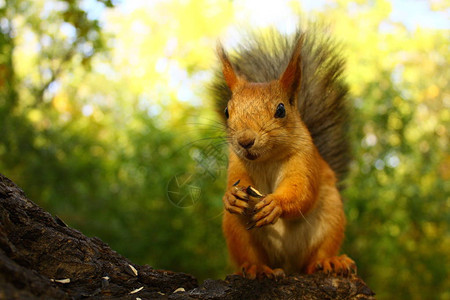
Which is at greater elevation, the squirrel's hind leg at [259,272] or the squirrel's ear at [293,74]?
the squirrel's ear at [293,74]

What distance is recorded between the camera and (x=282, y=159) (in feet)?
6.36

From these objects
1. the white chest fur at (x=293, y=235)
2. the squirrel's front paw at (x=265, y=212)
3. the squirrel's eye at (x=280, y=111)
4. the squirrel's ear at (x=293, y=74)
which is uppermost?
the squirrel's ear at (x=293, y=74)

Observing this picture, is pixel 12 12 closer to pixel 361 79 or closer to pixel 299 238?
pixel 361 79

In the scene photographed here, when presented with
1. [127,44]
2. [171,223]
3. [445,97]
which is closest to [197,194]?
[171,223]

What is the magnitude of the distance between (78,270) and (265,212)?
25.4 inches

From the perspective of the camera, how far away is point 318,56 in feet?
7.86

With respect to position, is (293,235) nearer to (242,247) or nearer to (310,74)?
(242,247)

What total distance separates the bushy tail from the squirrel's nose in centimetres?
63

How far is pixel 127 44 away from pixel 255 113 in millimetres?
7619

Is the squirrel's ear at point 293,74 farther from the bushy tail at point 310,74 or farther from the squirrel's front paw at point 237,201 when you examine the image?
the squirrel's front paw at point 237,201

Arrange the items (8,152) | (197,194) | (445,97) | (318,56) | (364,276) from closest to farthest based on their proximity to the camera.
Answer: (197,194)
(318,56)
(8,152)
(364,276)
(445,97)

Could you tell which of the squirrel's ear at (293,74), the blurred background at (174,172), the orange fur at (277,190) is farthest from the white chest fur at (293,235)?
the blurred background at (174,172)

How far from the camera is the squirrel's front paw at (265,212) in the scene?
5.43 ft

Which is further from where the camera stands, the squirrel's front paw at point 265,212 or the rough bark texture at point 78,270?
the squirrel's front paw at point 265,212
